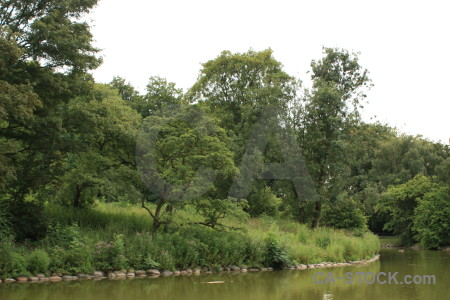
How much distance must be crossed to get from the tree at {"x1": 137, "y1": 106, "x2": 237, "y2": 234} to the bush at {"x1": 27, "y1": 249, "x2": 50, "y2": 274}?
484cm

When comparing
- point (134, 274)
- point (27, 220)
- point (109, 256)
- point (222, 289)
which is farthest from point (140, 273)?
point (27, 220)

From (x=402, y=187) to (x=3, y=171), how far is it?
31.9m

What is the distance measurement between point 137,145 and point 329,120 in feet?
40.1

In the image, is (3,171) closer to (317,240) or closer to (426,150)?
(317,240)

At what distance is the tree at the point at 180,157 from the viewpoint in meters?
16.3

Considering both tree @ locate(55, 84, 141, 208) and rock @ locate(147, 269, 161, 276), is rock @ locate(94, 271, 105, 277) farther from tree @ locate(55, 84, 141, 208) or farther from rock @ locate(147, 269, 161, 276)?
tree @ locate(55, 84, 141, 208)

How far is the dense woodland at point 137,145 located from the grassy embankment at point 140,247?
0.42ft

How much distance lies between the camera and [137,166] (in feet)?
55.6

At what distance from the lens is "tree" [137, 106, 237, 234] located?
640 inches

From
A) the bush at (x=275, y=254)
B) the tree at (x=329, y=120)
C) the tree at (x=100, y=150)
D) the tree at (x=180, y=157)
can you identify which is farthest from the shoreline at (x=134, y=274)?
the tree at (x=329, y=120)

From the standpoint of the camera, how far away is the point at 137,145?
1695cm

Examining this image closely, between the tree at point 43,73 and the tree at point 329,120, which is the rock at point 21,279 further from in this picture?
the tree at point 329,120

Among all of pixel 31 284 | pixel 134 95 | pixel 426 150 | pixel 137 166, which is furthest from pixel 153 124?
pixel 426 150

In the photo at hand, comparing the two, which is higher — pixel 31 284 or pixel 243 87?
pixel 243 87
